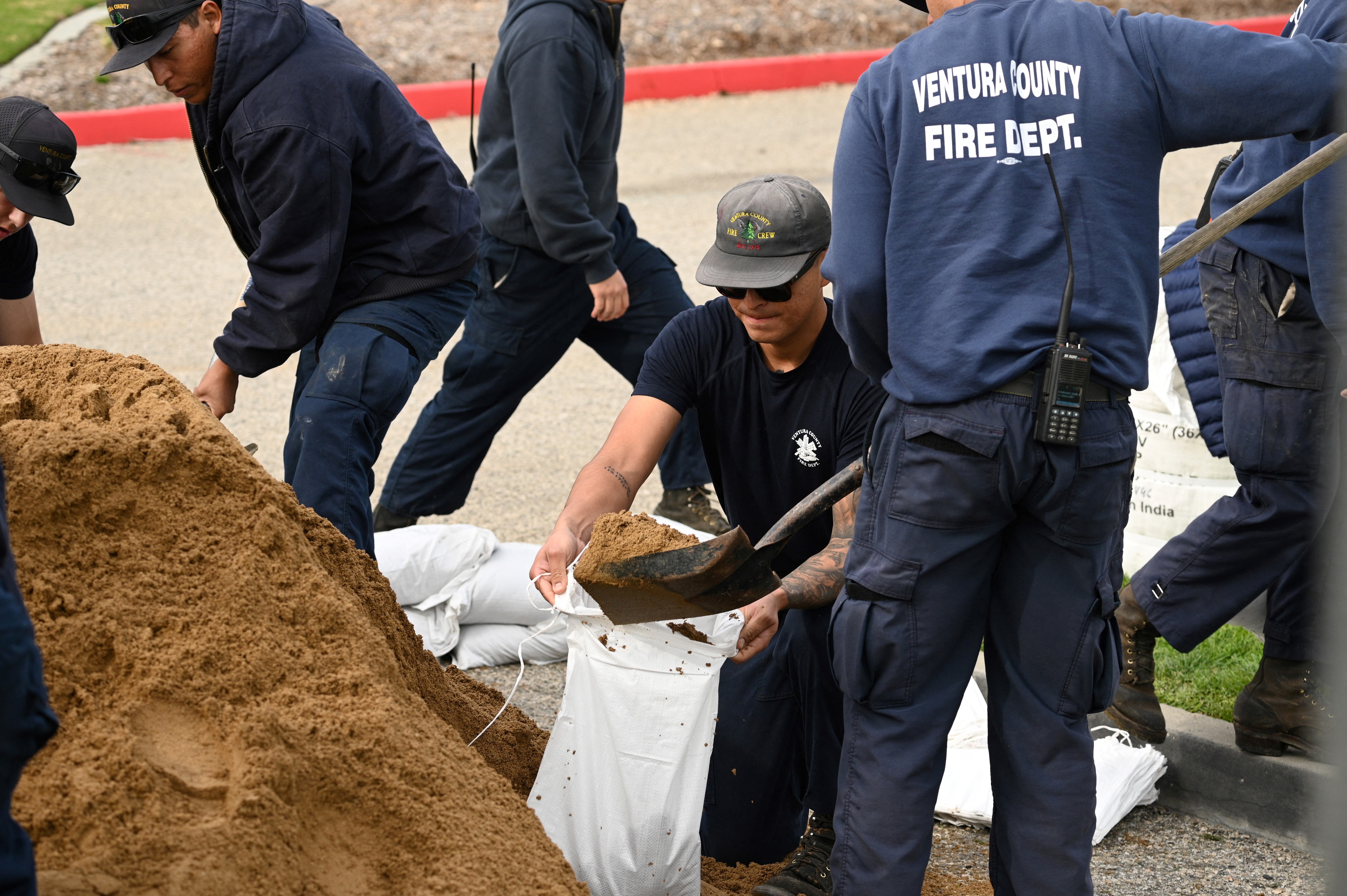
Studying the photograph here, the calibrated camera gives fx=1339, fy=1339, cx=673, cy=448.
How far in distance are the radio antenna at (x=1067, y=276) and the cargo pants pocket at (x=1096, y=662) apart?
0.48 meters

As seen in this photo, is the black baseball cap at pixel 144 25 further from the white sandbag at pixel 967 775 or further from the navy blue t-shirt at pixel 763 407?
the white sandbag at pixel 967 775

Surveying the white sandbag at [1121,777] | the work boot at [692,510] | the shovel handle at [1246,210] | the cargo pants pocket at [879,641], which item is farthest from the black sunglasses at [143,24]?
the white sandbag at [1121,777]

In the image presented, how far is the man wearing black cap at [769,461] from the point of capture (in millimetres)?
2975

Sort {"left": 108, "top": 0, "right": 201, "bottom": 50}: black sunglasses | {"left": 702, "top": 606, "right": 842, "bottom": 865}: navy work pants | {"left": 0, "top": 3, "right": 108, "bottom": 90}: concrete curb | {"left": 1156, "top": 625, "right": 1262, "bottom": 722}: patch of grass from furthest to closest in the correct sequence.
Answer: {"left": 0, "top": 3, "right": 108, "bottom": 90}: concrete curb → {"left": 1156, "top": 625, "right": 1262, "bottom": 722}: patch of grass → {"left": 108, "top": 0, "right": 201, "bottom": 50}: black sunglasses → {"left": 702, "top": 606, "right": 842, "bottom": 865}: navy work pants

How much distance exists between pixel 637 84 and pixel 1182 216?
4517 millimetres

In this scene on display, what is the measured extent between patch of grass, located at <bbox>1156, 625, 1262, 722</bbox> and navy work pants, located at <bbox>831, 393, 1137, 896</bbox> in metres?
1.25

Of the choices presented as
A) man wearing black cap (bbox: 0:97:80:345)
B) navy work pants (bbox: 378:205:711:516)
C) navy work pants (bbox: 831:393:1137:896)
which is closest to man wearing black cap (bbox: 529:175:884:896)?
navy work pants (bbox: 831:393:1137:896)

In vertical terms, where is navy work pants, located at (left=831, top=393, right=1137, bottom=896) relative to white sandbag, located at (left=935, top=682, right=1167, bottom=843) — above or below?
above

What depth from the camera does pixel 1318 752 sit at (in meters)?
3.31

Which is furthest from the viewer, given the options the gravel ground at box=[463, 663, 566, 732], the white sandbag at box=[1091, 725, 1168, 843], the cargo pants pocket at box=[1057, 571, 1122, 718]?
the gravel ground at box=[463, 663, 566, 732]

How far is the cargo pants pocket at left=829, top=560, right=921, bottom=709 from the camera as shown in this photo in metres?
2.54

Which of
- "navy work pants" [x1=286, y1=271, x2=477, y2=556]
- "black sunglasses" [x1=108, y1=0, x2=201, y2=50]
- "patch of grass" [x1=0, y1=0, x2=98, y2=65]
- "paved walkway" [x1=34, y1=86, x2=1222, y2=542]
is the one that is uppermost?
"black sunglasses" [x1=108, y1=0, x2=201, y2=50]

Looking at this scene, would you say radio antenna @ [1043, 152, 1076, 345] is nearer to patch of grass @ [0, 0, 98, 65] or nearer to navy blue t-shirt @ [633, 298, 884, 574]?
navy blue t-shirt @ [633, 298, 884, 574]

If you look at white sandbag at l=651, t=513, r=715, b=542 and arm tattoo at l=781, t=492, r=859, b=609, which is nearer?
arm tattoo at l=781, t=492, r=859, b=609
